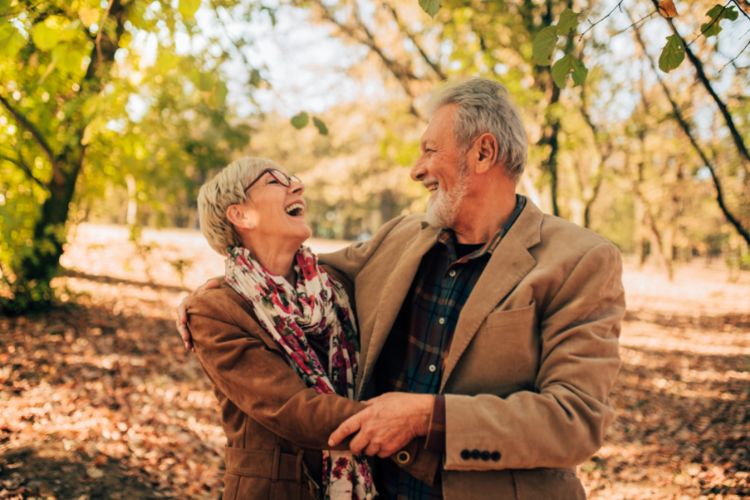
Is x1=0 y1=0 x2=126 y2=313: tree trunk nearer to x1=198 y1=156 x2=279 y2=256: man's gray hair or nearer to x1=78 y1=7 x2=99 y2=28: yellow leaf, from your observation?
x1=78 y1=7 x2=99 y2=28: yellow leaf

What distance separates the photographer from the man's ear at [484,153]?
2490mm

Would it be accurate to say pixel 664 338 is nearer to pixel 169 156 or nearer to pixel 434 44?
pixel 434 44

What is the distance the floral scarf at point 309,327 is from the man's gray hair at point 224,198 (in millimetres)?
105

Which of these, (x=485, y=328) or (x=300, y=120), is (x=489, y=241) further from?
(x=300, y=120)

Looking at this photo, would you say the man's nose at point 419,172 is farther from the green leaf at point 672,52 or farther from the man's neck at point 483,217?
the green leaf at point 672,52

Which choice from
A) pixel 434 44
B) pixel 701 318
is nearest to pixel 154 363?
pixel 434 44

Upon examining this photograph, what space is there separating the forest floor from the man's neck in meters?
3.16

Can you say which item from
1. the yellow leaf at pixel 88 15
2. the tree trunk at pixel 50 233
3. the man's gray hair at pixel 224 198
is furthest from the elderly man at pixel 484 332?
the tree trunk at pixel 50 233

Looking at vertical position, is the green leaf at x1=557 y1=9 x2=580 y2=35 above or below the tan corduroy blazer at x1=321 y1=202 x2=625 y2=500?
above

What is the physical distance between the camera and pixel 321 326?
8.07 feet

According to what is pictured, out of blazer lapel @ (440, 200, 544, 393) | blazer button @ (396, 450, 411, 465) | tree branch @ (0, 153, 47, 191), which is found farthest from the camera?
tree branch @ (0, 153, 47, 191)

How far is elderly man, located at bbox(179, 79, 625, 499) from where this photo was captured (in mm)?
1947

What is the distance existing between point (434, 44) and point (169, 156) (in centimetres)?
478

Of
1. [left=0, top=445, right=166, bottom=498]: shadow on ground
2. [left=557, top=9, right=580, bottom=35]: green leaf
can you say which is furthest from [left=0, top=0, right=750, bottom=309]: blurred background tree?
[left=0, top=445, right=166, bottom=498]: shadow on ground
